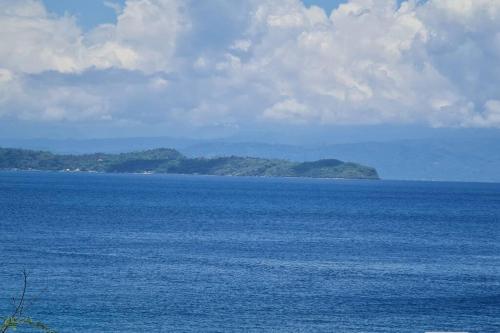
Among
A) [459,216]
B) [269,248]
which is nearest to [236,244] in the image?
[269,248]

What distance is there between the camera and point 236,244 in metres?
Result: 93.7

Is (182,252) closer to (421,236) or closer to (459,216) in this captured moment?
(421,236)

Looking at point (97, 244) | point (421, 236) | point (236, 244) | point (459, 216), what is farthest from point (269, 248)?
point (459, 216)

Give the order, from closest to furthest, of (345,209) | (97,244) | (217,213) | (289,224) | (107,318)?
(107,318) < (97,244) < (289,224) < (217,213) < (345,209)

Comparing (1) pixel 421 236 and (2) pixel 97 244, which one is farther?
(1) pixel 421 236

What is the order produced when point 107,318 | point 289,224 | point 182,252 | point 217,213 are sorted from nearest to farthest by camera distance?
1. point 107,318
2. point 182,252
3. point 289,224
4. point 217,213

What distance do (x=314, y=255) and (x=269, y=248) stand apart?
796 cm

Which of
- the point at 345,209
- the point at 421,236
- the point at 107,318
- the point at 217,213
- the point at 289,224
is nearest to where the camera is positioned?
the point at 107,318

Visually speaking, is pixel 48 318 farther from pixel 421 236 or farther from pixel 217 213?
pixel 217 213

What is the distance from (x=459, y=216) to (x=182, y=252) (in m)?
94.9

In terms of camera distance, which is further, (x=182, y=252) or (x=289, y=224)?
(x=289, y=224)

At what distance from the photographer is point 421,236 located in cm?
11344

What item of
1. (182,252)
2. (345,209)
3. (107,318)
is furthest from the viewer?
(345,209)

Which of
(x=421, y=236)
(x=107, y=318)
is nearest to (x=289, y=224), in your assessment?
(x=421, y=236)
